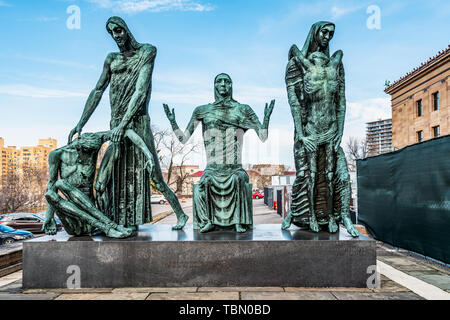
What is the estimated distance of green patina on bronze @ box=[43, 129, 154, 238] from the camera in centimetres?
515

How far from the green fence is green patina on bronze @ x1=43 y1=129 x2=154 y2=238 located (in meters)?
6.08

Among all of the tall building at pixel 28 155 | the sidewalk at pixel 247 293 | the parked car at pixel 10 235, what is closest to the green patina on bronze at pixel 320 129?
the sidewalk at pixel 247 293

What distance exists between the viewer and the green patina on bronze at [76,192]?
16.9ft

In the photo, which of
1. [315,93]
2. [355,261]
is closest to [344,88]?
[315,93]

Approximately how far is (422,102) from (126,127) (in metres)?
38.0

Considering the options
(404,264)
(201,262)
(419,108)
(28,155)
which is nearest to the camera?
(201,262)

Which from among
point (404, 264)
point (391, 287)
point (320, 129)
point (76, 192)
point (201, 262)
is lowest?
point (404, 264)

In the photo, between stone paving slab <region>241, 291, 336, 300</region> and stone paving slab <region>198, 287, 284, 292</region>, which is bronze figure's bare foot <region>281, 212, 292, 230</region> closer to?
stone paving slab <region>198, 287, 284, 292</region>

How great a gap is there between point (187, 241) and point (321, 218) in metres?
2.34

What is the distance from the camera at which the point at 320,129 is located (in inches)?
218

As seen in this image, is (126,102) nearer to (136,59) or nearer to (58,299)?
(136,59)

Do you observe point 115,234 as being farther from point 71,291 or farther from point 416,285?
point 416,285

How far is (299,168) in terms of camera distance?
583 cm

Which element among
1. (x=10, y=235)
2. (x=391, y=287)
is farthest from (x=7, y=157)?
(x=391, y=287)
